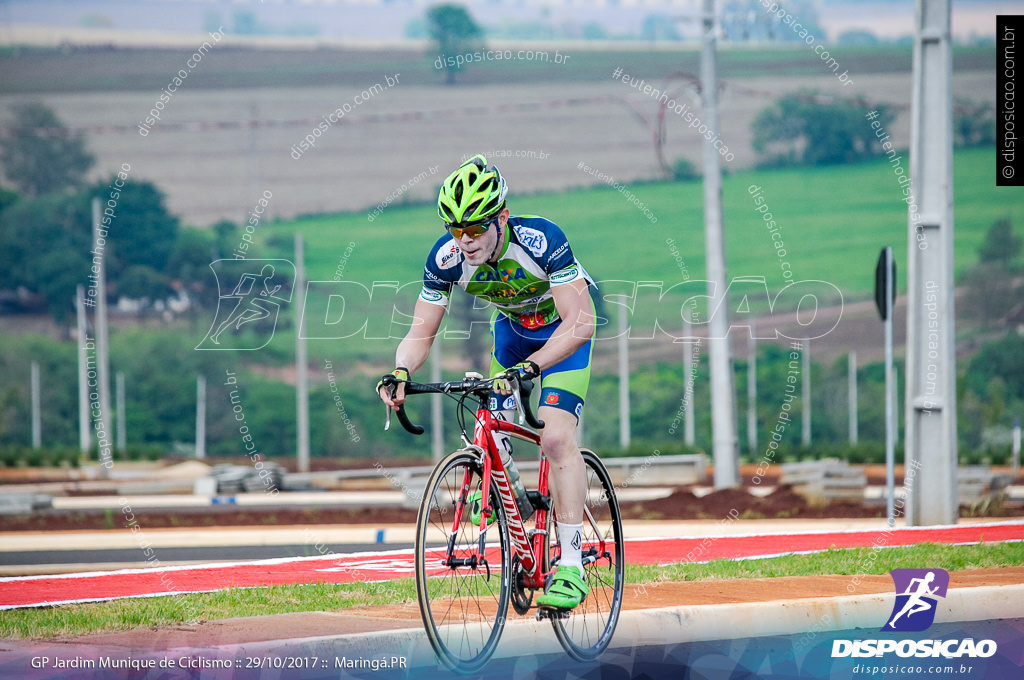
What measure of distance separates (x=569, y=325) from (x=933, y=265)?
8.07 metres

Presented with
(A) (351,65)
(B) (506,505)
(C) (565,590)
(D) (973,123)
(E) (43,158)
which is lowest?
(C) (565,590)

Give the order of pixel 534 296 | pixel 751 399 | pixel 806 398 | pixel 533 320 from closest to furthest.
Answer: pixel 534 296, pixel 533 320, pixel 751 399, pixel 806 398

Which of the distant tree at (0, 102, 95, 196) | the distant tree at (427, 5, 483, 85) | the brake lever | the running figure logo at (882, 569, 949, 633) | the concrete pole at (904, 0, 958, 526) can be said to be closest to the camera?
the brake lever

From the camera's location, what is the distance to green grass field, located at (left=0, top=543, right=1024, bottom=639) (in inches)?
258

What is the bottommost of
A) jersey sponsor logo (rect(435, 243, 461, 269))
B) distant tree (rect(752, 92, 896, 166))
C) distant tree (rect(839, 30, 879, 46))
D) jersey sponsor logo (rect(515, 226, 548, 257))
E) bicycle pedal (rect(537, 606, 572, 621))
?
bicycle pedal (rect(537, 606, 572, 621))

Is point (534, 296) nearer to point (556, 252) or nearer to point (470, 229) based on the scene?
point (556, 252)

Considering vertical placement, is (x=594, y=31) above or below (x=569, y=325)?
above

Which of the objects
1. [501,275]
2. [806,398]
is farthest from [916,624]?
[806,398]

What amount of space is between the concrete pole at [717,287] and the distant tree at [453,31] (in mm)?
44540

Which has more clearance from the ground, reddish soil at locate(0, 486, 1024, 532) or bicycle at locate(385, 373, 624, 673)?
bicycle at locate(385, 373, 624, 673)

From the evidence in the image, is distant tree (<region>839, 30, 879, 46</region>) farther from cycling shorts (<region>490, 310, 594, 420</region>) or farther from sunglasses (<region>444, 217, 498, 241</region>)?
sunglasses (<region>444, 217, 498, 241</region>)

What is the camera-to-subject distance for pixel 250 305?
156 ft

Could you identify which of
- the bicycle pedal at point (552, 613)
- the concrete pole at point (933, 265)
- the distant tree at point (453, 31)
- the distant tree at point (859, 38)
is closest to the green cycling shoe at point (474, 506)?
the bicycle pedal at point (552, 613)

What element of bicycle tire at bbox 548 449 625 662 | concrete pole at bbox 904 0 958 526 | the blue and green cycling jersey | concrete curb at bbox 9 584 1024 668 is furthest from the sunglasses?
concrete pole at bbox 904 0 958 526
